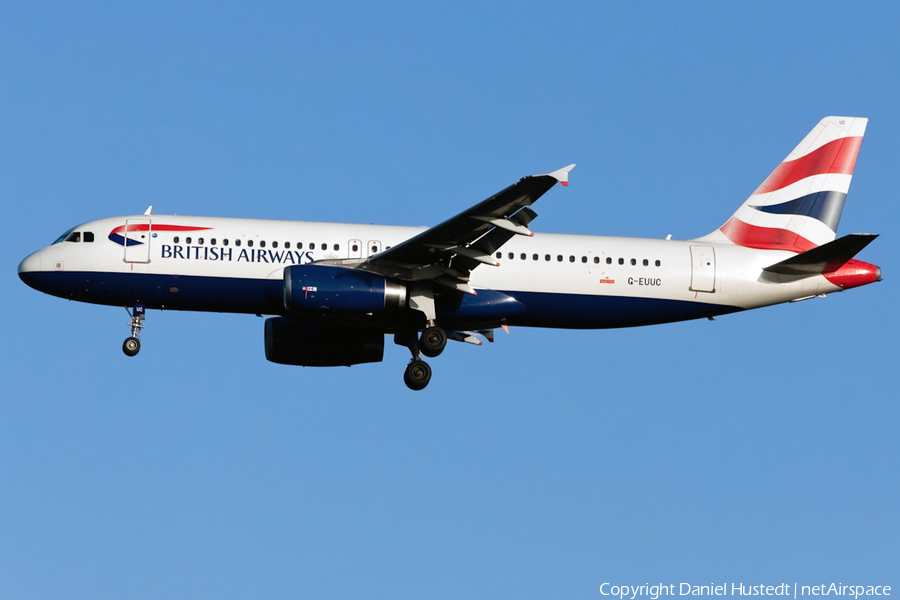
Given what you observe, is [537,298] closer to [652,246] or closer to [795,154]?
[652,246]

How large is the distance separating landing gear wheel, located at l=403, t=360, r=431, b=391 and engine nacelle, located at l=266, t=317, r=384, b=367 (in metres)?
2.95

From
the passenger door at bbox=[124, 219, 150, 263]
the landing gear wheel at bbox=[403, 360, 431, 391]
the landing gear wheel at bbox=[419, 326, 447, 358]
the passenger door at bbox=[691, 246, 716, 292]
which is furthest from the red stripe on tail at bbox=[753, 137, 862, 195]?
the passenger door at bbox=[124, 219, 150, 263]

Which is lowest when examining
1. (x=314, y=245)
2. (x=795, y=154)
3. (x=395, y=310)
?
(x=395, y=310)

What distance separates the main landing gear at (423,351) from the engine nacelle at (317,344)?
6.41ft

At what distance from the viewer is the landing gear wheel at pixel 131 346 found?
3325 cm

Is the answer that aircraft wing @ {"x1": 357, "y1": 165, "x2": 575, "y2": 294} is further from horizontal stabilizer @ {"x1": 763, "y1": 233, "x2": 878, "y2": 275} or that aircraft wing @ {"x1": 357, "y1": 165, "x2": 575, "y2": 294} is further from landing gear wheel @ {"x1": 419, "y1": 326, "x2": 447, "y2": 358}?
horizontal stabilizer @ {"x1": 763, "y1": 233, "x2": 878, "y2": 275}

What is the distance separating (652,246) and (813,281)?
4.74 m

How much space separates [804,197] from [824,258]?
4022mm

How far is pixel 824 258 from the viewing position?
33375 mm

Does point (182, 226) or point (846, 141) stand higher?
point (846, 141)

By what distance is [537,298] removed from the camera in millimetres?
33312

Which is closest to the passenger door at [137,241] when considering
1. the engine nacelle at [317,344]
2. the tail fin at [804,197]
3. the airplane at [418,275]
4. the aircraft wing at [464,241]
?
the airplane at [418,275]

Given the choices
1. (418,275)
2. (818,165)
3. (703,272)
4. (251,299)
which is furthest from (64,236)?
(818,165)


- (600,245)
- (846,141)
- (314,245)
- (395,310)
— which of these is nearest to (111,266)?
(314,245)
